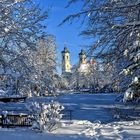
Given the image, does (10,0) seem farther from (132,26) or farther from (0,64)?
(132,26)

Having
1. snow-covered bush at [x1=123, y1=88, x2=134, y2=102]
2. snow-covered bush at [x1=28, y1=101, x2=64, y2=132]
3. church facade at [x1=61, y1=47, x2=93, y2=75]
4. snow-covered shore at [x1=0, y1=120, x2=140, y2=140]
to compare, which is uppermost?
church facade at [x1=61, y1=47, x2=93, y2=75]

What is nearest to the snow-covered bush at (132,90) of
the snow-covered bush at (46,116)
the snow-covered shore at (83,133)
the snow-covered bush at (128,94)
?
the snow-covered bush at (128,94)

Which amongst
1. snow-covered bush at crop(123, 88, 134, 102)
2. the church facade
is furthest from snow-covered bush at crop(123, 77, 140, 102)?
the church facade

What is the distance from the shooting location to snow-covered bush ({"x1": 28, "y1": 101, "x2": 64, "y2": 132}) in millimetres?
19375

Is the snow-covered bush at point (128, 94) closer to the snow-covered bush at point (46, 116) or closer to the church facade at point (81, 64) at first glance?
the church facade at point (81, 64)

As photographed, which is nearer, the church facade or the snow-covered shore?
the snow-covered shore

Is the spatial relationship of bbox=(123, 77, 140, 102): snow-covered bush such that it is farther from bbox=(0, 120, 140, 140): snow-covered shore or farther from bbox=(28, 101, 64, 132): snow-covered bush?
bbox=(28, 101, 64, 132): snow-covered bush

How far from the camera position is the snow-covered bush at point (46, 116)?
19.4 m

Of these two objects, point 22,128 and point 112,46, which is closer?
point 112,46

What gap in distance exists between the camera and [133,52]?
16016 millimetres

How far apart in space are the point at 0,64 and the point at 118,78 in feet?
19.2

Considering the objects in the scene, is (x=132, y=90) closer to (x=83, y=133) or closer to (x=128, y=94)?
(x=128, y=94)

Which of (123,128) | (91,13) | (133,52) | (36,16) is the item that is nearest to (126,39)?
(133,52)

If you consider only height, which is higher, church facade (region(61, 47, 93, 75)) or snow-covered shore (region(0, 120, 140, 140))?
church facade (region(61, 47, 93, 75))
